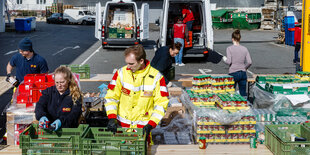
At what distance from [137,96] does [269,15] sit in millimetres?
36522

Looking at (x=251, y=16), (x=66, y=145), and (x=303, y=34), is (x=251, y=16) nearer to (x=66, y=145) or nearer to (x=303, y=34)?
(x=303, y=34)

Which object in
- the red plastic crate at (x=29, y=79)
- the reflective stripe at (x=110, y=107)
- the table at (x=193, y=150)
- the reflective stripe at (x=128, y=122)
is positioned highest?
the red plastic crate at (x=29, y=79)

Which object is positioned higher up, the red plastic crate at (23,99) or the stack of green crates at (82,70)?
the stack of green crates at (82,70)

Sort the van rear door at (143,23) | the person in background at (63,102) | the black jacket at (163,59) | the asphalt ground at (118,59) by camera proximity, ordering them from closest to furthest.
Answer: the person in background at (63,102) → the black jacket at (163,59) → the asphalt ground at (118,59) → the van rear door at (143,23)

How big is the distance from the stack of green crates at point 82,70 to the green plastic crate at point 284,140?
5.49 m

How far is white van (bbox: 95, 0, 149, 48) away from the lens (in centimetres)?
2016

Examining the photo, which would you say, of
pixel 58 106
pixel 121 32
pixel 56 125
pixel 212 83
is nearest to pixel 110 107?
pixel 56 125

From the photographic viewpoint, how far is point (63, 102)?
5.09 meters

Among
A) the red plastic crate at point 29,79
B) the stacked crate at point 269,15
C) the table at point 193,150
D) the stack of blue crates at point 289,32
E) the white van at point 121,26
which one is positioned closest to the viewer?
the table at point 193,150

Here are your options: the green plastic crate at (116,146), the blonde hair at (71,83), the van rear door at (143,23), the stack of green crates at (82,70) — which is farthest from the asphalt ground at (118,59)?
the green plastic crate at (116,146)

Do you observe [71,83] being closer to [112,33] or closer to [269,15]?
[112,33]

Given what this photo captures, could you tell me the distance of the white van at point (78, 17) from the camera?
4819 centimetres

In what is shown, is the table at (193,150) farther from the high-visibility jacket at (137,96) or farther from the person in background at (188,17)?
the person in background at (188,17)

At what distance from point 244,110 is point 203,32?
10947 millimetres
